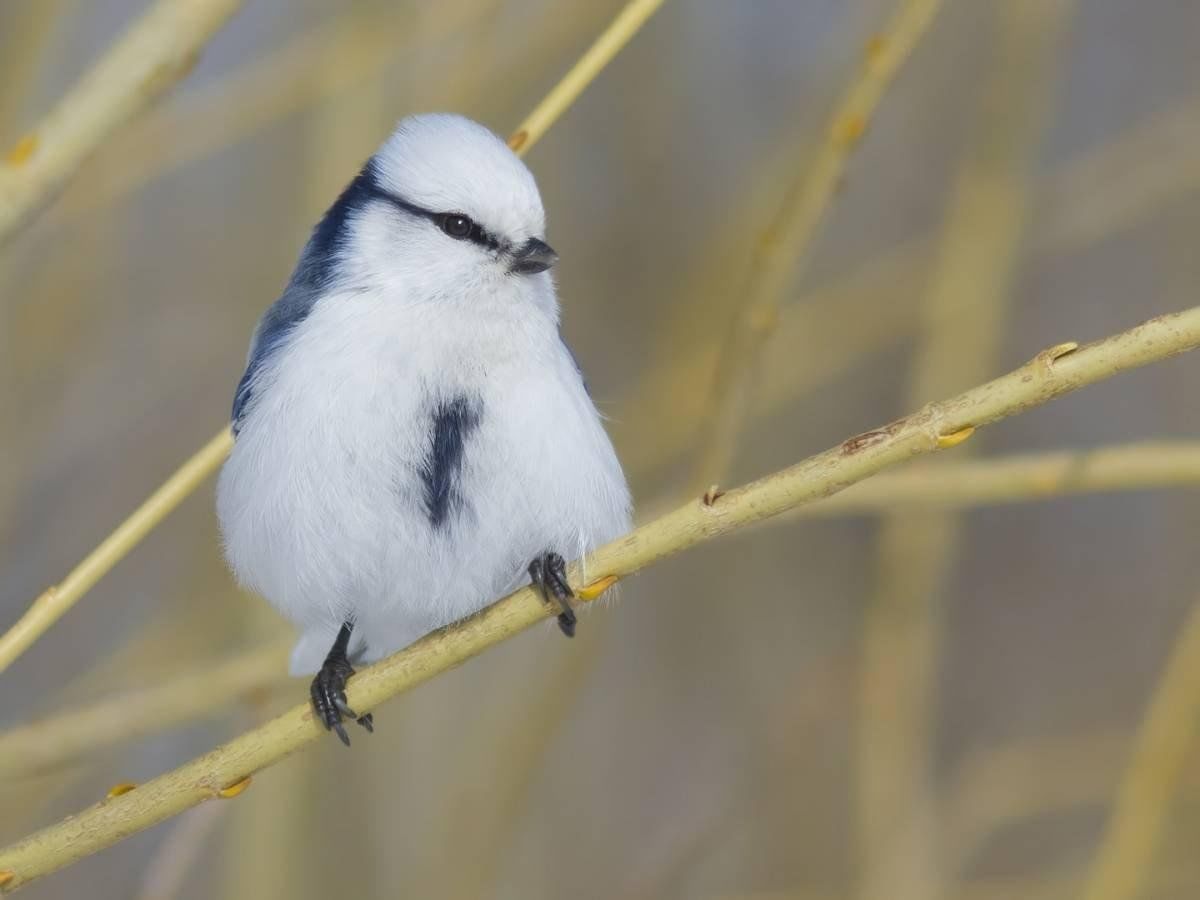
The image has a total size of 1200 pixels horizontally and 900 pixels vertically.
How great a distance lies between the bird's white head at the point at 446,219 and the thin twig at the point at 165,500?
0.06m

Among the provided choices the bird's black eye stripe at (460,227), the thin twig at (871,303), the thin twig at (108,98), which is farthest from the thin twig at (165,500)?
the thin twig at (871,303)

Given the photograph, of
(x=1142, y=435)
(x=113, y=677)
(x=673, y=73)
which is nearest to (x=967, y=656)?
(x=1142, y=435)

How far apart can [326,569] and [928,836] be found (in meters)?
1.02

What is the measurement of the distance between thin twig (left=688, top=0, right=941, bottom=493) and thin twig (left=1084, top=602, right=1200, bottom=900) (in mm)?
639

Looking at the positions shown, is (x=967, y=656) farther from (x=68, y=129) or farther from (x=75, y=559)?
(x=68, y=129)

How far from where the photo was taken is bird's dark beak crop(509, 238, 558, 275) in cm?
154

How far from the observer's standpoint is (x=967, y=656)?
302cm

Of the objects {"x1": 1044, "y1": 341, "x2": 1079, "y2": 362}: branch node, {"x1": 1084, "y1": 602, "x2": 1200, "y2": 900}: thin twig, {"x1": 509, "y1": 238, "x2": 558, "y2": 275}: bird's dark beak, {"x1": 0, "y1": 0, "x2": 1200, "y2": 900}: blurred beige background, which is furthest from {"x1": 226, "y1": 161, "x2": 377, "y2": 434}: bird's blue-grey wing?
{"x1": 1084, "y1": 602, "x2": 1200, "y2": 900}: thin twig

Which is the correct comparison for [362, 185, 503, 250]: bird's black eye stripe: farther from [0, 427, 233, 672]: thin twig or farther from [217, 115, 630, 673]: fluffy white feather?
[0, 427, 233, 672]: thin twig

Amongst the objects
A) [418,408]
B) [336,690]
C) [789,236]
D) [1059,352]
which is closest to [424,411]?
[418,408]

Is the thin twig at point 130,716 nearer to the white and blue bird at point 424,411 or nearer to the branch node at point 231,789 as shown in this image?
the white and blue bird at point 424,411

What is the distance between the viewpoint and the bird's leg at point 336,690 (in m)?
1.43

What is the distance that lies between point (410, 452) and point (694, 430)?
81 centimetres

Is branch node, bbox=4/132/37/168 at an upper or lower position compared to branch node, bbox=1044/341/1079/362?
upper
